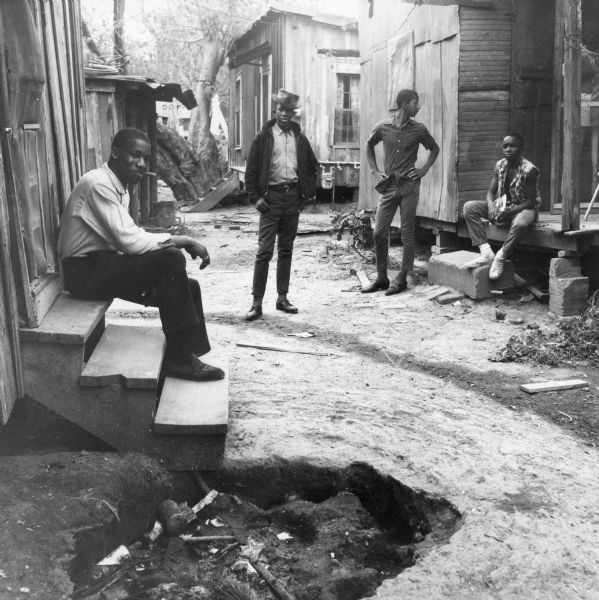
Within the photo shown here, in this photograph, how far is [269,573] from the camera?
325cm

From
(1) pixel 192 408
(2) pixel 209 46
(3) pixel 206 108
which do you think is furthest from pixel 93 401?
(2) pixel 209 46

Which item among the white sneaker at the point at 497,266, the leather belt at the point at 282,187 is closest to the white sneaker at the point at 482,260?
the white sneaker at the point at 497,266

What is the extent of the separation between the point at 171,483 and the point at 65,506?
0.66 m

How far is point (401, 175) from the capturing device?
8953 millimetres

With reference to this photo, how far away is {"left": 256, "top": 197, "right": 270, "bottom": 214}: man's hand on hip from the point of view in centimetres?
750

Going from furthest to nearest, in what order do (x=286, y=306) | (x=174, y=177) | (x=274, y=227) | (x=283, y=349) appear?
(x=174, y=177), (x=286, y=306), (x=274, y=227), (x=283, y=349)

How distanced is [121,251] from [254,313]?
11.1 feet

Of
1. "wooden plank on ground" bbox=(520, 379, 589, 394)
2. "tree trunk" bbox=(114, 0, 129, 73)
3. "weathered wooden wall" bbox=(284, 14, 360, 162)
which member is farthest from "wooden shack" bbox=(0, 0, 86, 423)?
Answer: "weathered wooden wall" bbox=(284, 14, 360, 162)

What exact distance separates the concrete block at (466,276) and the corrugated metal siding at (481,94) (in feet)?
2.95

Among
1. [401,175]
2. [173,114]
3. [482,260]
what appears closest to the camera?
[482,260]

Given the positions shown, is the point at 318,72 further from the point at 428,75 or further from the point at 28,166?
the point at 28,166

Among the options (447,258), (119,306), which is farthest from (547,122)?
(119,306)

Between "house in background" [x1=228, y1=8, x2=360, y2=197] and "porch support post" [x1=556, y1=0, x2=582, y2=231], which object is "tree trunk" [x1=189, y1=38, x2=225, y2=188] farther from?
"porch support post" [x1=556, y1=0, x2=582, y2=231]

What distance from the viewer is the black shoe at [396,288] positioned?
907 cm
